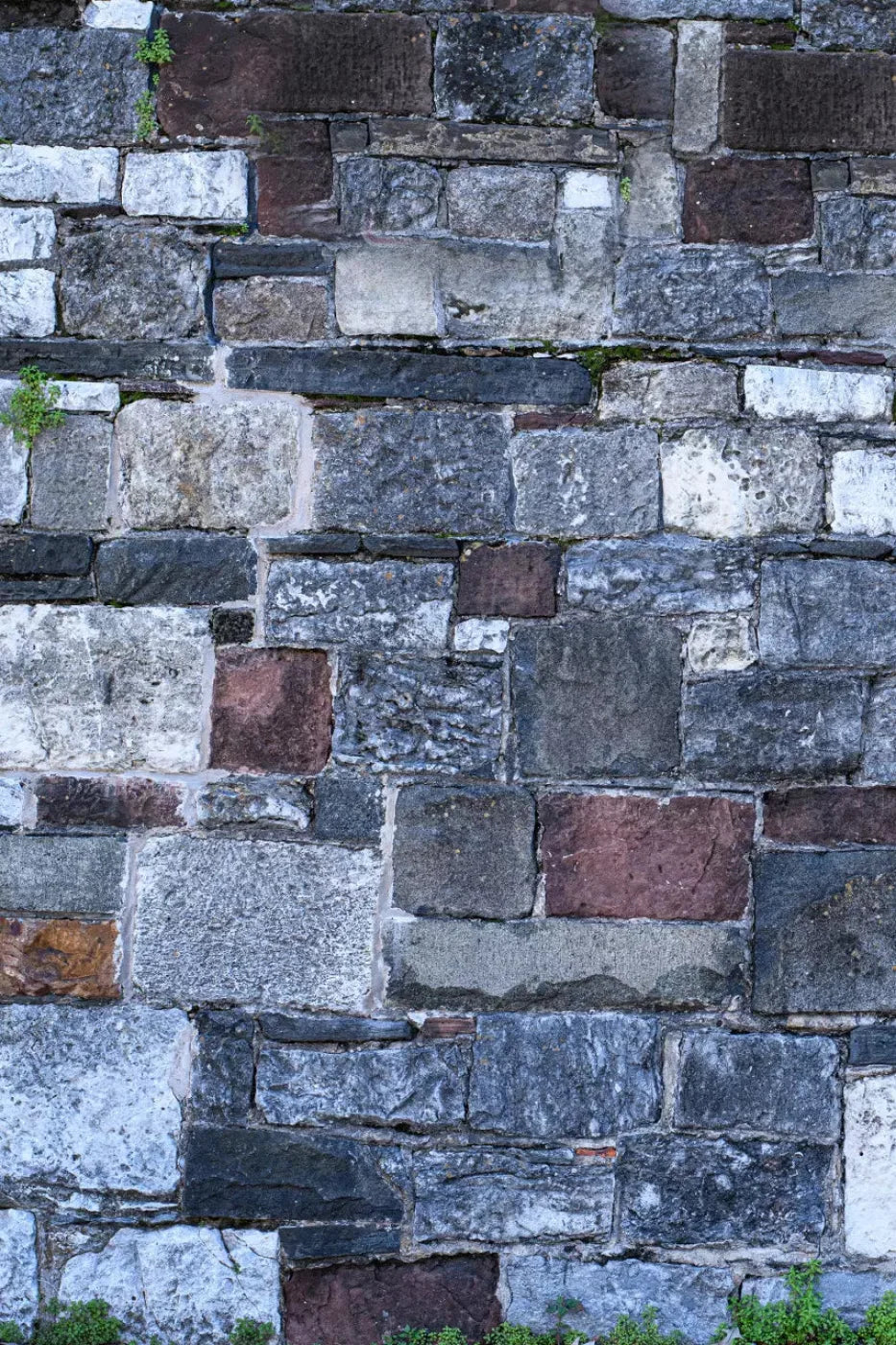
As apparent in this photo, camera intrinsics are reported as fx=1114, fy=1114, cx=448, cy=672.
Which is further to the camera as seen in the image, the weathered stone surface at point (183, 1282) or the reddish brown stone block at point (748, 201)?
the reddish brown stone block at point (748, 201)

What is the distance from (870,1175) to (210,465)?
7.46 feet

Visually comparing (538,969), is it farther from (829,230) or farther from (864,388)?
(829,230)

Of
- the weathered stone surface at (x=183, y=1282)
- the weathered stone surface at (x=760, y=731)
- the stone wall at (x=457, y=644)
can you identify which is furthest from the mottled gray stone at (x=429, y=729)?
the weathered stone surface at (x=183, y=1282)

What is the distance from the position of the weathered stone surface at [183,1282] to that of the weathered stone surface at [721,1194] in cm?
86

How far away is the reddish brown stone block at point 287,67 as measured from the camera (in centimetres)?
264

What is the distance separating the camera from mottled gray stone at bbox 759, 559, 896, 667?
8.70ft

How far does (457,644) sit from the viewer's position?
2.65 meters

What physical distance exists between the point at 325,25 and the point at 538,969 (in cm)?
229

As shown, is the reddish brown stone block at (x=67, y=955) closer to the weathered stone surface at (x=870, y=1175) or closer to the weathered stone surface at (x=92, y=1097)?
the weathered stone surface at (x=92, y=1097)

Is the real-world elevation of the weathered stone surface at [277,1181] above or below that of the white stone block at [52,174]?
below

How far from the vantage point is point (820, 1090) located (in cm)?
260

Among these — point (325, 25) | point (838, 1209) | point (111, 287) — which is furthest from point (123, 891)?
point (325, 25)

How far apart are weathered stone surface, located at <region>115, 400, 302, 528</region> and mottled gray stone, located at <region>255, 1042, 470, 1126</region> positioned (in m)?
1.27

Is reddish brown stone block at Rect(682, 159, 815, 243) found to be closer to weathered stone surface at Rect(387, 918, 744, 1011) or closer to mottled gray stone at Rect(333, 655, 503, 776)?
mottled gray stone at Rect(333, 655, 503, 776)
